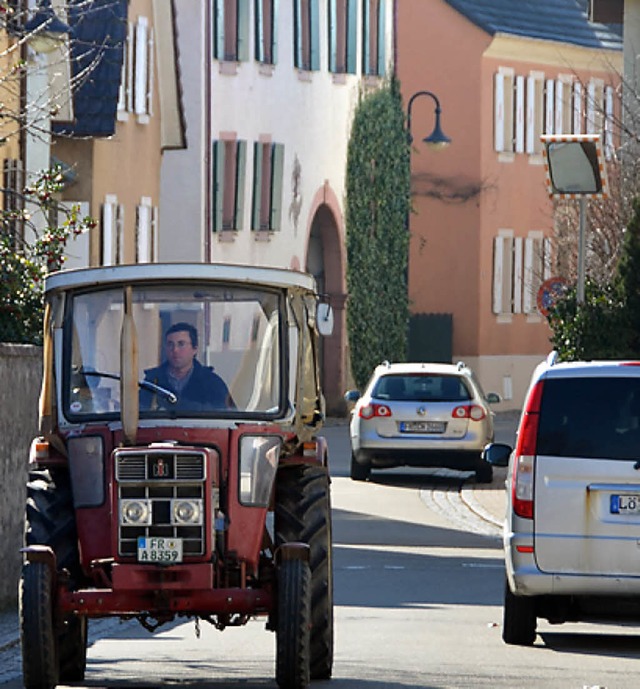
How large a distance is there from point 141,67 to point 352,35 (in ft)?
37.8

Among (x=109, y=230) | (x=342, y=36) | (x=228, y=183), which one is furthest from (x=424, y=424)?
(x=342, y=36)

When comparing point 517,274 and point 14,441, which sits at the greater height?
point 517,274

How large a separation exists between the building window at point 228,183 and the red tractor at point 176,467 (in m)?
33.3

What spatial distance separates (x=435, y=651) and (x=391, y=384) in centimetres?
1670

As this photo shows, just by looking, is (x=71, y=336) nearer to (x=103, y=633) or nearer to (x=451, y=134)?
(x=103, y=633)

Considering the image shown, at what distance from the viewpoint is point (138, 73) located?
134ft

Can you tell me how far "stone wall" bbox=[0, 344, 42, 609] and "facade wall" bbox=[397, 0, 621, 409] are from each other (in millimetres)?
40143

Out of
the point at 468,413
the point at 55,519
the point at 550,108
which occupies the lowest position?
the point at 468,413

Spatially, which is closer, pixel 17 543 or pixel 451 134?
pixel 17 543

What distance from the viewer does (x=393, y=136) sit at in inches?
2088

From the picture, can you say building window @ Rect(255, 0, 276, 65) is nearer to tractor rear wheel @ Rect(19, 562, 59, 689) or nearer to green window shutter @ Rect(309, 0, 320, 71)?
green window shutter @ Rect(309, 0, 320, 71)

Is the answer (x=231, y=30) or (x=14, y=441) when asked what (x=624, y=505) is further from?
(x=231, y=30)

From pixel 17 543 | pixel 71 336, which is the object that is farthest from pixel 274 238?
pixel 71 336

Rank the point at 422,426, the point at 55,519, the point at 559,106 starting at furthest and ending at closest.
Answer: the point at 559,106 < the point at 422,426 < the point at 55,519
